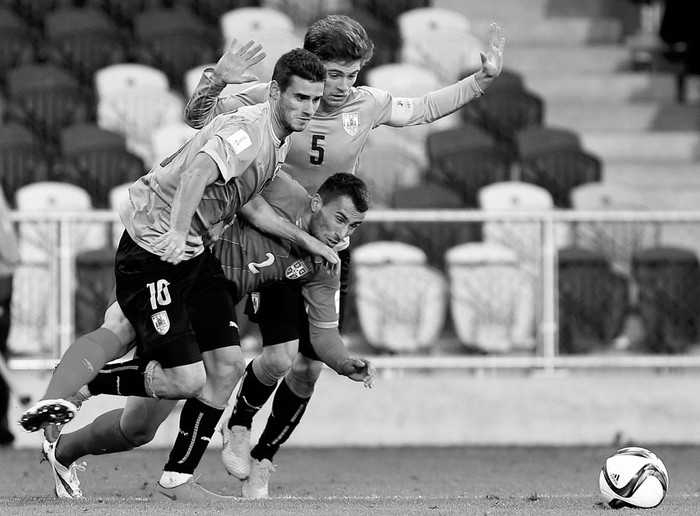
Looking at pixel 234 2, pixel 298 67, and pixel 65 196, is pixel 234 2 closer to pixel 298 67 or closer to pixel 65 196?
pixel 65 196

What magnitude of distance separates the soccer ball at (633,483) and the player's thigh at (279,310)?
170 cm

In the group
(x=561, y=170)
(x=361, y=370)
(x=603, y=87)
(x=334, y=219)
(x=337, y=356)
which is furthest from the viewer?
(x=603, y=87)

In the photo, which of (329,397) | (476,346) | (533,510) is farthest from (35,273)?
(533,510)

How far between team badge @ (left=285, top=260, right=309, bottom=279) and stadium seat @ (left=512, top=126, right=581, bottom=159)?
6084 mm

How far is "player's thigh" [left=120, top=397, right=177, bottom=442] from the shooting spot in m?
6.61

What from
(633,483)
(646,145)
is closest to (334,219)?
(633,483)

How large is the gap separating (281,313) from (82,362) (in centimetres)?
112

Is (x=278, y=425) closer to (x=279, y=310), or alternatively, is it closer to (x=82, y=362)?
(x=279, y=310)

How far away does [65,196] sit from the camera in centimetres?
1127

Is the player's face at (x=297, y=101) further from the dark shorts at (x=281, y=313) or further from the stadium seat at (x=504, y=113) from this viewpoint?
the stadium seat at (x=504, y=113)

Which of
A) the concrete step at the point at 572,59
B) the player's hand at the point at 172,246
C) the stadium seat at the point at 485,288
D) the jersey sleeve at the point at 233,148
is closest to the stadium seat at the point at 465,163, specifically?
the stadium seat at the point at 485,288

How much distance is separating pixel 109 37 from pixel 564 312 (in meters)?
5.45

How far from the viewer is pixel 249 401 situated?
7.15m

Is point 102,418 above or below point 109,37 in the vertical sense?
below
